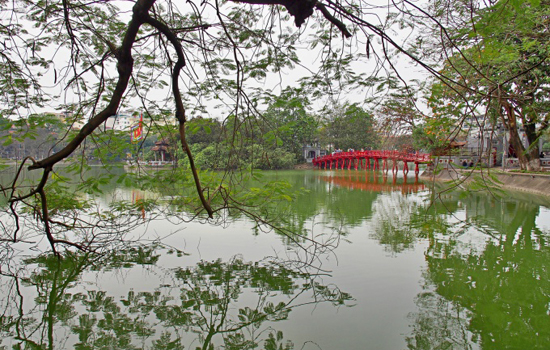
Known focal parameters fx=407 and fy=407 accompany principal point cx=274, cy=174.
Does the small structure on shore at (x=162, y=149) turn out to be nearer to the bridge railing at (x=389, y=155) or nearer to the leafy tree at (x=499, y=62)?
the leafy tree at (x=499, y=62)

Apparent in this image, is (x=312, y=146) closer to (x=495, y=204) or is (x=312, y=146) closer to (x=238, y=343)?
(x=495, y=204)

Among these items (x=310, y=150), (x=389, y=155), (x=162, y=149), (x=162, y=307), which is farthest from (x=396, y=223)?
(x=310, y=150)

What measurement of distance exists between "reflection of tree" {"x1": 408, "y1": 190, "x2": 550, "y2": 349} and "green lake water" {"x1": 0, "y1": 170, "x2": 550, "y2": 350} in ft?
0.04

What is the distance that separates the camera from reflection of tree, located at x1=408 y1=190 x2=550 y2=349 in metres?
2.29

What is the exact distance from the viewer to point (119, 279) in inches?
123

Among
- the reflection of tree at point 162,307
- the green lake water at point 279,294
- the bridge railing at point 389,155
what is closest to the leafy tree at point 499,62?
the green lake water at point 279,294

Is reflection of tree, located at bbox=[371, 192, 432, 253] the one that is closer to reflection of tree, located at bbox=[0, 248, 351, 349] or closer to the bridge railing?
reflection of tree, located at bbox=[0, 248, 351, 349]

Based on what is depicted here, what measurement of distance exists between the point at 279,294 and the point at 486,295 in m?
1.49

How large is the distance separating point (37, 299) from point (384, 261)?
2808 mm

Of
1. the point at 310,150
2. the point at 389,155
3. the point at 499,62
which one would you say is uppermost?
the point at 499,62

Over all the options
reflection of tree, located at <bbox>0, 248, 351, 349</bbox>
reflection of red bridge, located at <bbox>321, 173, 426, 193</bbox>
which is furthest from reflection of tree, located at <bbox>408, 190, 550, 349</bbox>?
reflection of red bridge, located at <bbox>321, 173, 426, 193</bbox>

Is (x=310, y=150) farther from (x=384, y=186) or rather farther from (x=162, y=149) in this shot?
(x=162, y=149)

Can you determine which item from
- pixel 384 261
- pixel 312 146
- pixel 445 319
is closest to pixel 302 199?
pixel 384 261

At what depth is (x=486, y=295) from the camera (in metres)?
2.92
